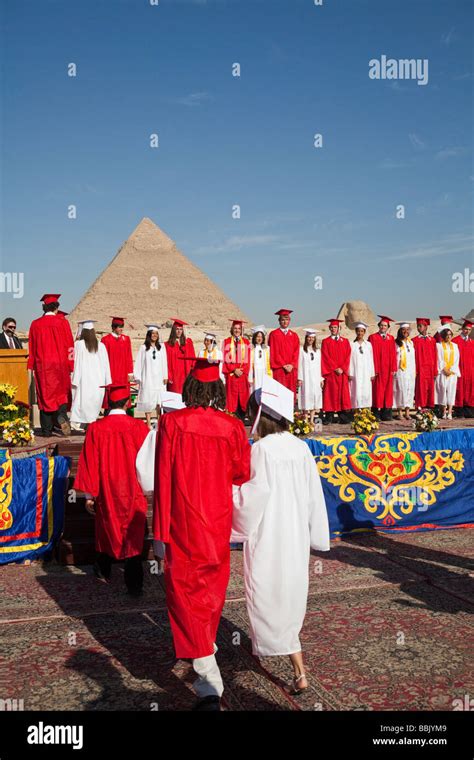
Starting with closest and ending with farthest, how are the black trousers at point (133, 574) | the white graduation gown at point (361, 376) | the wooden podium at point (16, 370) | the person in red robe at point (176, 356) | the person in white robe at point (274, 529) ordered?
the person in white robe at point (274, 529), the black trousers at point (133, 574), the wooden podium at point (16, 370), the person in red robe at point (176, 356), the white graduation gown at point (361, 376)

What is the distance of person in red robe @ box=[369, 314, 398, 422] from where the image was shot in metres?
12.7

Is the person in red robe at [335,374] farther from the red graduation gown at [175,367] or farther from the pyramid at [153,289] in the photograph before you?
the pyramid at [153,289]

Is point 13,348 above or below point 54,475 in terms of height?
above

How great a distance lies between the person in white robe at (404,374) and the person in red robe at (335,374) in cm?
107

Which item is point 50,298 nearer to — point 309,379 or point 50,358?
point 50,358

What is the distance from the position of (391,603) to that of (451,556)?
126cm

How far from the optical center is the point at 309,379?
39.9 feet

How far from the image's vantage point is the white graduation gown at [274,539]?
125 inches

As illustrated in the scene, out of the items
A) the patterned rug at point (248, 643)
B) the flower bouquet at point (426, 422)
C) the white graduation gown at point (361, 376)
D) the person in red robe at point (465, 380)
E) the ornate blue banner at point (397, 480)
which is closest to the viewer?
the patterned rug at point (248, 643)

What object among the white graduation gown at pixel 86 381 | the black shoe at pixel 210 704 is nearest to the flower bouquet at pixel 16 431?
the white graduation gown at pixel 86 381

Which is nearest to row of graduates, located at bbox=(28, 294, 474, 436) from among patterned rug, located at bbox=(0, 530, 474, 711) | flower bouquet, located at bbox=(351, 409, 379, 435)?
flower bouquet, located at bbox=(351, 409, 379, 435)

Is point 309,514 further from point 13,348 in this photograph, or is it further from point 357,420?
point 13,348
